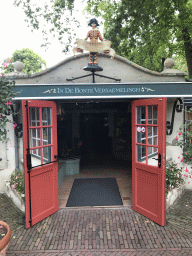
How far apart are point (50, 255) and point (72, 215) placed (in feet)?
3.68

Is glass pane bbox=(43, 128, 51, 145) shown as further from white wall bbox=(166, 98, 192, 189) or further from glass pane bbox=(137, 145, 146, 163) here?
white wall bbox=(166, 98, 192, 189)

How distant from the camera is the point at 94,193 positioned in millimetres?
5176

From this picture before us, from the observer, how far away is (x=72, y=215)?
13.5 ft

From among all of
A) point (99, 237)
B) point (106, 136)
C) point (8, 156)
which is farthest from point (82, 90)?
point (106, 136)

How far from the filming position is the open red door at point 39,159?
3676mm

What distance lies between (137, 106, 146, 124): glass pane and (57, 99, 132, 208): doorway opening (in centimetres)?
135

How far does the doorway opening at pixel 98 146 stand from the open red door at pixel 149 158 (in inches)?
26.1

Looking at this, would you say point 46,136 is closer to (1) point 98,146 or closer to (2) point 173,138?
(2) point 173,138

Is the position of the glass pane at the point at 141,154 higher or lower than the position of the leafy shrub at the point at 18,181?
higher

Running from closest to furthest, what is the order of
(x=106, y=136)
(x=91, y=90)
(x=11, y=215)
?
1. (x=91, y=90)
2. (x=11, y=215)
3. (x=106, y=136)

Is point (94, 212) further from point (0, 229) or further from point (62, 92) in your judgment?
point (62, 92)

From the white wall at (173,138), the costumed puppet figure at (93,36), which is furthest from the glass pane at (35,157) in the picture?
the white wall at (173,138)

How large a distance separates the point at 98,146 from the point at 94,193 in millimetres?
8086

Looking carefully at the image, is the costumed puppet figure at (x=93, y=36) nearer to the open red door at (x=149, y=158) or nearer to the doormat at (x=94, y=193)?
the open red door at (x=149, y=158)
